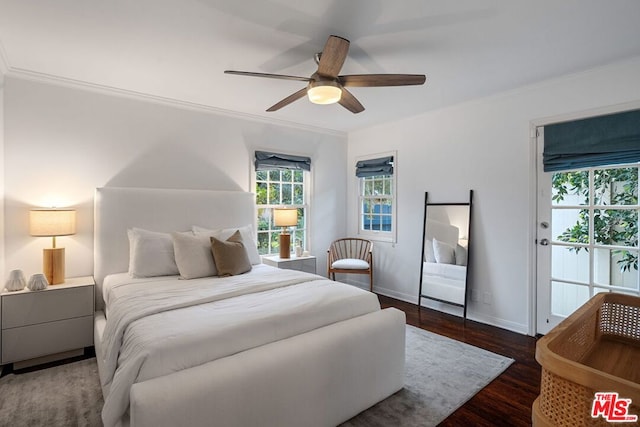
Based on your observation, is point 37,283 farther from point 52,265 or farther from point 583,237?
point 583,237

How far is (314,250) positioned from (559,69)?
350 centimetres

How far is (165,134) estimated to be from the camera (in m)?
3.65

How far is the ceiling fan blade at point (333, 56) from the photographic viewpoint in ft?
6.28

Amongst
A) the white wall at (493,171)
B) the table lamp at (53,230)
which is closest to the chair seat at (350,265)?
the white wall at (493,171)

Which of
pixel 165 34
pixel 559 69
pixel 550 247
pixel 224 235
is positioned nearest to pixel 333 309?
pixel 224 235

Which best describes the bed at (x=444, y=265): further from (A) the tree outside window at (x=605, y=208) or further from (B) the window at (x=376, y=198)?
(A) the tree outside window at (x=605, y=208)

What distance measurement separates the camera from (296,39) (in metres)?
2.35

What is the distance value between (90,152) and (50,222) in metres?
0.82

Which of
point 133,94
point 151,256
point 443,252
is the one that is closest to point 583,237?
point 443,252

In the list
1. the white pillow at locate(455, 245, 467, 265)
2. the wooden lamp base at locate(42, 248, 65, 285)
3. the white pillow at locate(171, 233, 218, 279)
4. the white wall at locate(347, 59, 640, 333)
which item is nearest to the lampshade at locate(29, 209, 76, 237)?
the wooden lamp base at locate(42, 248, 65, 285)

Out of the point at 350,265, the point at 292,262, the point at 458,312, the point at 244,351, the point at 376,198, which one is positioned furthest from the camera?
the point at 376,198

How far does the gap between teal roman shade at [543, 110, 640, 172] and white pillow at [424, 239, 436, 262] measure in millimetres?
1497

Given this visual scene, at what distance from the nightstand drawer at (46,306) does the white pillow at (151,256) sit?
414 millimetres

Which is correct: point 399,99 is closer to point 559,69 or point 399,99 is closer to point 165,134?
point 559,69
